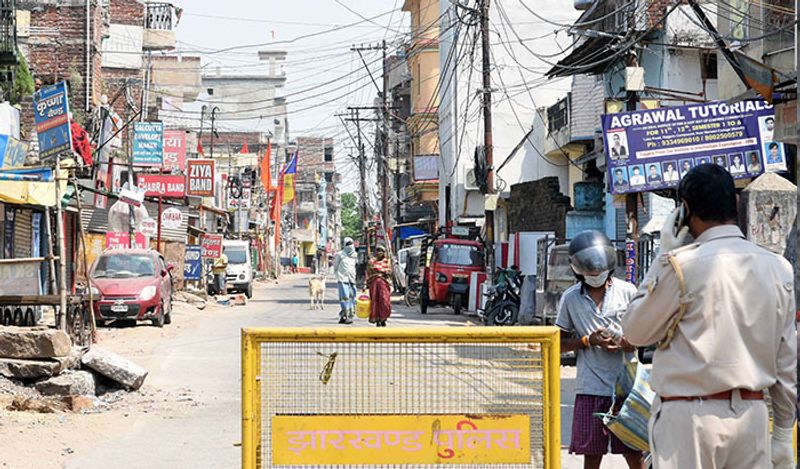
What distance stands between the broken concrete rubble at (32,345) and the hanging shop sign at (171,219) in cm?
2767

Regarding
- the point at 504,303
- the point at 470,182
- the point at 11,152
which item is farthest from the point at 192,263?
the point at 504,303

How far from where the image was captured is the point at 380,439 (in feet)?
19.2

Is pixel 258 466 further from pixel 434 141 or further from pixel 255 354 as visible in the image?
pixel 434 141

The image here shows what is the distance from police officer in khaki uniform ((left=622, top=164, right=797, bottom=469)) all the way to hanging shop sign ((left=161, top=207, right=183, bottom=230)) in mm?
36500

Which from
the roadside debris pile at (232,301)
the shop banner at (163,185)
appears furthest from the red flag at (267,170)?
the roadside debris pile at (232,301)

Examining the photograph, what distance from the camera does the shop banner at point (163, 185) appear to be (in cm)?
4078

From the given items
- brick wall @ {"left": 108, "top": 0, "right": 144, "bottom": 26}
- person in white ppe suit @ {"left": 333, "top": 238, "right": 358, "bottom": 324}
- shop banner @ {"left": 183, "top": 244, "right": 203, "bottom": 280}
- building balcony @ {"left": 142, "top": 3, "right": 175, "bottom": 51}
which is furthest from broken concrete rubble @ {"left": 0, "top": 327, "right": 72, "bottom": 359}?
brick wall @ {"left": 108, "top": 0, "right": 144, "bottom": 26}

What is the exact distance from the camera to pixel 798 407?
15.9 ft

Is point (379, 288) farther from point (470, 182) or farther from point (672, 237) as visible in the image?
point (470, 182)

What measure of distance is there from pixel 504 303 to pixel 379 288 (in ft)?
11.1

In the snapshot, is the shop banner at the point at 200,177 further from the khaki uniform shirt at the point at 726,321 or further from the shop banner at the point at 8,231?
the khaki uniform shirt at the point at 726,321

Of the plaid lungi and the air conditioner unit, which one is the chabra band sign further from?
the air conditioner unit

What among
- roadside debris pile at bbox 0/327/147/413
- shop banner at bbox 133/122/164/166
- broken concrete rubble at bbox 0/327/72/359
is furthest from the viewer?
shop banner at bbox 133/122/164/166

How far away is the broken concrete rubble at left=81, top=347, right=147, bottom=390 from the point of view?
1322cm
